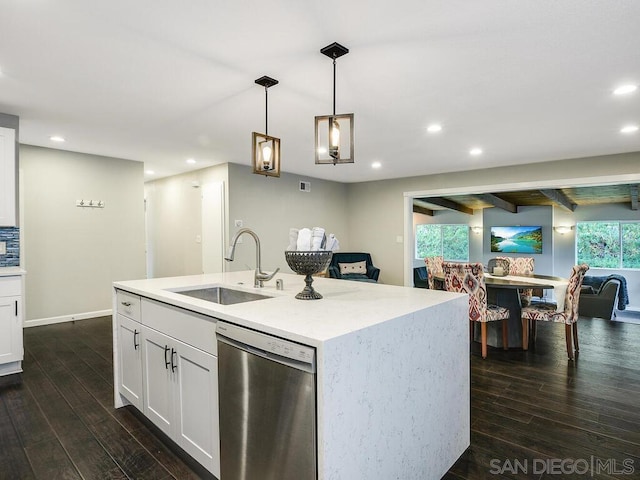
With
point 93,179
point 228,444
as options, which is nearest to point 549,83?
point 228,444

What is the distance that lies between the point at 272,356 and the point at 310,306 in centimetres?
43

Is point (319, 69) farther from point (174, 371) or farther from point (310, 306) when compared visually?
point (174, 371)

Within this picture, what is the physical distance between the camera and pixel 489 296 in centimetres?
425

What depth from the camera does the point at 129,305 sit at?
2404 millimetres

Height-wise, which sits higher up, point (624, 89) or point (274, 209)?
point (624, 89)

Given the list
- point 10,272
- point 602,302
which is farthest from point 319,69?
point 602,302

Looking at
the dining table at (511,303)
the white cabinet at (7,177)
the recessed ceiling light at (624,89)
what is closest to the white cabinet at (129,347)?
the white cabinet at (7,177)

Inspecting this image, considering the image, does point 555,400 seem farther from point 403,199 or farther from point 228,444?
point 403,199

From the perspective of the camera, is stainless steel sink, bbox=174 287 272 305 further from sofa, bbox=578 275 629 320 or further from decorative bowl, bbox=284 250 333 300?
sofa, bbox=578 275 629 320

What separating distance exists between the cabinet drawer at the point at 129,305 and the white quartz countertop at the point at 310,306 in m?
0.05

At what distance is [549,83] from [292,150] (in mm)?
2951

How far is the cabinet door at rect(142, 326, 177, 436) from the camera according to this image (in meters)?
1.99

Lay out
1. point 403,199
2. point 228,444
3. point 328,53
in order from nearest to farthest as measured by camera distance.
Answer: point 228,444, point 328,53, point 403,199

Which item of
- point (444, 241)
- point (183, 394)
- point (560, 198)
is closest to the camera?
point (183, 394)
